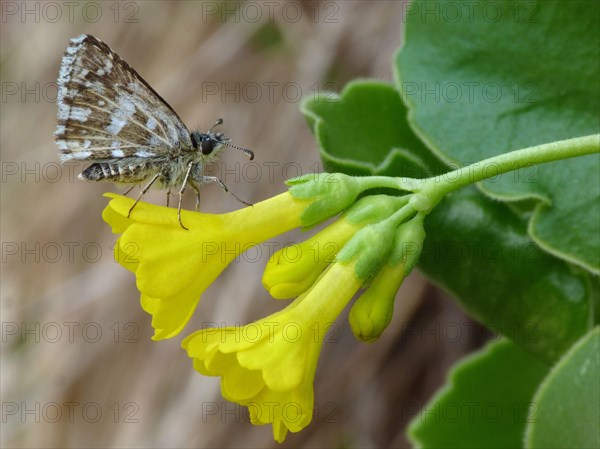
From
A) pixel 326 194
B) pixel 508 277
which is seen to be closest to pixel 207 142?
pixel 326 194

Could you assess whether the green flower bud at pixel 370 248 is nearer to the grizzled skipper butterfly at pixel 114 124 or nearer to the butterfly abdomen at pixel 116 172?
the grizzled skipper butterfly at pixel 114 124

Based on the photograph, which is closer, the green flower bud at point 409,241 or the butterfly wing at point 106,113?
the green flower bud at point 409,241

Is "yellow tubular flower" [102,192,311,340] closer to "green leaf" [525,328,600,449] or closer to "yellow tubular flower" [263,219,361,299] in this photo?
"yellow tubular flower" [263,219,361,299]

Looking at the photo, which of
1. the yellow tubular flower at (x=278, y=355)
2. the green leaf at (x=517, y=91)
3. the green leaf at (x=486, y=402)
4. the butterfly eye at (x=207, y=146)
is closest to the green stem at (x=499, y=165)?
the yellow tubular flower at (x=278, y=355)

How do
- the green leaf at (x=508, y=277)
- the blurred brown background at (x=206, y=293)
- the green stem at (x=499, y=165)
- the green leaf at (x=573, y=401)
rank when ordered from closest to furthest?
the green stem at (x=499, y=165) < the green leaf at (x=573, y=401) < the green leaf at (x=508, y=277) < the blurred brown background at (x=206, y=293)

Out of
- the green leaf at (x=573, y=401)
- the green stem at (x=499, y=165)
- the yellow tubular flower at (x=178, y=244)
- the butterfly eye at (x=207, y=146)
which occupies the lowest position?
the green leaf at (x=573, y=401)

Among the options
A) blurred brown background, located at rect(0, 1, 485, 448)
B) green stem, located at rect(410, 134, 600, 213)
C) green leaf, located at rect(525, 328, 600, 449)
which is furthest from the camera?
blurred brown background, located at rect(0, 1, 485, 448)

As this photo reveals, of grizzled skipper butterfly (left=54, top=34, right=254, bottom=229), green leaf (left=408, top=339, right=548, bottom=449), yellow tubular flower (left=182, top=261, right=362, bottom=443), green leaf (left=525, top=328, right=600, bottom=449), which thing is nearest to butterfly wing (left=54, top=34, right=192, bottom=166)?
grizzled skipper butterfly (left=54, top=34, right=254, bottom=229)

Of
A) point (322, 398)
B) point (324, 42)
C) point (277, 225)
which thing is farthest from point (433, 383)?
point (277, 225)
